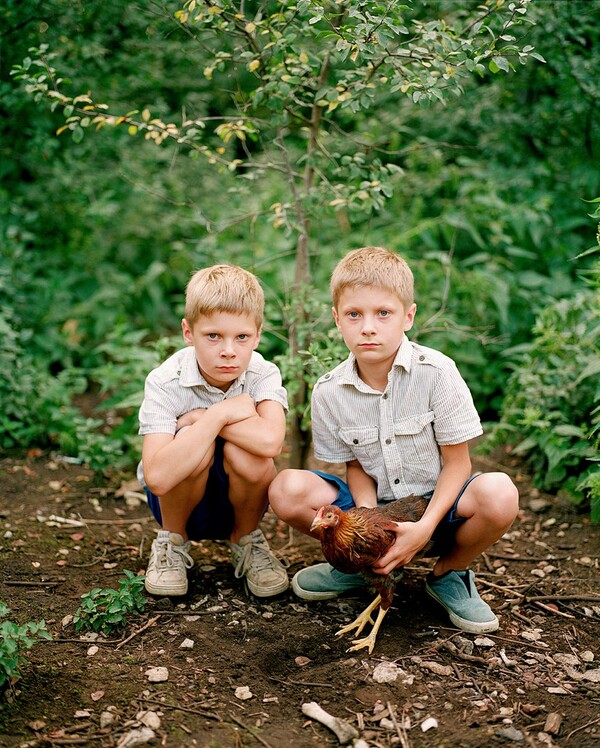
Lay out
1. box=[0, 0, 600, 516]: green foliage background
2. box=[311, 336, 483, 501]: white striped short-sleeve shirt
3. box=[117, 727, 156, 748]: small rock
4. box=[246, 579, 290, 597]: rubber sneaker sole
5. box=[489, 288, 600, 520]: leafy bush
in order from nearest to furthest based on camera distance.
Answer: box=[117, 727, 156, 748]: small rock < box=[311, 336, 483, 501]: white striped short-sleeve shirt < box=[246, 579, 290, 597]: rubber sneaker sole < box=[489, 288, 600, 520]: leafy bush < box=[0, 0, 600, 516]: green foliage background

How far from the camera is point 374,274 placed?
2877 millimetres

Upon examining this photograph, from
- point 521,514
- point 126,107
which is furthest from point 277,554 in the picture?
point 126,107

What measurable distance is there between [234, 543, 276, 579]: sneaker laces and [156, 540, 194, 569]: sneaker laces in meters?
0.24

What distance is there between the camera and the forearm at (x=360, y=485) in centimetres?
310

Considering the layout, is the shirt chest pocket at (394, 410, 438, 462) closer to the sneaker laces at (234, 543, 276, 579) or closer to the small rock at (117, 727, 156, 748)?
the sneaker laces at (234, 543, 276, 579)

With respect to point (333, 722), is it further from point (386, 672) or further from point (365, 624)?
point (365, 624)

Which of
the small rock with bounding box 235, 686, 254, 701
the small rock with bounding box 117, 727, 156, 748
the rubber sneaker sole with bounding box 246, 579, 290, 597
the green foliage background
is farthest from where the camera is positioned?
the green foliage background

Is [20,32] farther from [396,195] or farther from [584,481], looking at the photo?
[584,481]

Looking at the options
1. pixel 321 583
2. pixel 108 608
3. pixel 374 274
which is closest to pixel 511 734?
pixel 321 583

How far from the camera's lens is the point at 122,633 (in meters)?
2.90

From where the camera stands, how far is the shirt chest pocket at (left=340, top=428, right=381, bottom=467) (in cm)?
304

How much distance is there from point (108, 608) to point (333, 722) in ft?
3.20

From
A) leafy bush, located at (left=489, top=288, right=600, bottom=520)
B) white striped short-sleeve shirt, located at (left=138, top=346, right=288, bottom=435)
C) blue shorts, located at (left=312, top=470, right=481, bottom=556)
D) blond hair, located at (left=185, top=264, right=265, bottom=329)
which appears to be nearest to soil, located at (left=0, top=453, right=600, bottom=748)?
blue shorts, located at (left=312, top=470, right=481, bottom=556)

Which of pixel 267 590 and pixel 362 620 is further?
pixel 267 590
